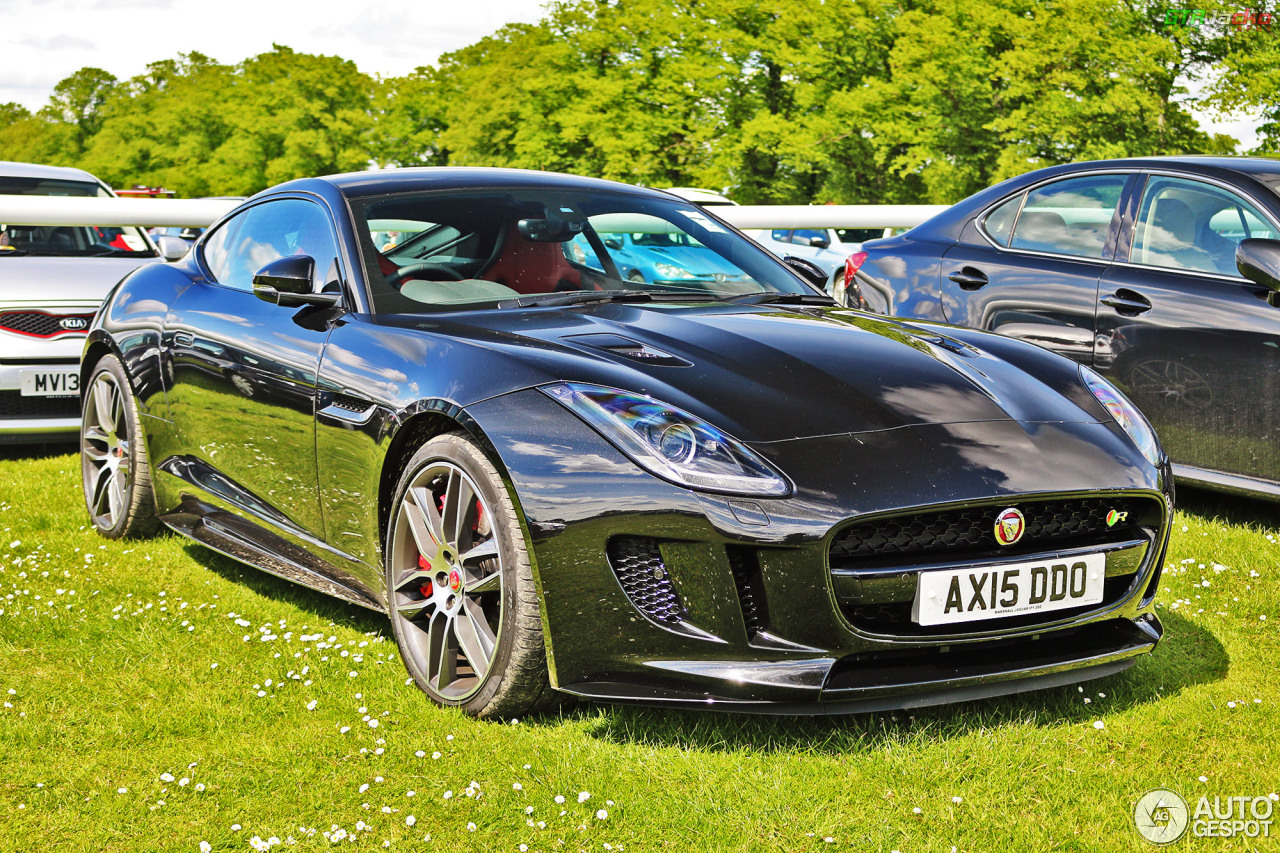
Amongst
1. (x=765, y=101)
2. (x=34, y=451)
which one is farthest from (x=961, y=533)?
(x=765, y=101)

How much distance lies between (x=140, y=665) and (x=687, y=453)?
1.98 metres

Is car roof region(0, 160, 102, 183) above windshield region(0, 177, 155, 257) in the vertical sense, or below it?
above

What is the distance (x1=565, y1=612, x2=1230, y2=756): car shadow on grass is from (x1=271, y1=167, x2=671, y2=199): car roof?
1918 mm

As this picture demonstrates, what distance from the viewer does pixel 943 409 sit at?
326 cm

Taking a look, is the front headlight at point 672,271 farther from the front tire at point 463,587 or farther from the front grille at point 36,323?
the front grille at point 36,323

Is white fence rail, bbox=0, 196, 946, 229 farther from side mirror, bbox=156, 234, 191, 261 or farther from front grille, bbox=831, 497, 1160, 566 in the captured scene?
front grille, bbox=831, 497, 1160, 566

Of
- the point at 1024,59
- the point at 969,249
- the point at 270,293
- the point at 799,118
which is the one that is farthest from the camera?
the point at 799,118

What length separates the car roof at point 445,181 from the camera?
Result: 14.3ft

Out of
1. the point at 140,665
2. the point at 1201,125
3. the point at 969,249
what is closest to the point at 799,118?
the point at 1201,125

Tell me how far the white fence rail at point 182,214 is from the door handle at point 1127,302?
2298 mm

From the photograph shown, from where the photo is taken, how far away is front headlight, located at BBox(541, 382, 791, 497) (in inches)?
114

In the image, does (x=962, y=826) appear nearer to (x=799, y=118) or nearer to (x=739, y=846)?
(x=739, y=846)

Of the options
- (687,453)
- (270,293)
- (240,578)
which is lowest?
(240,578)

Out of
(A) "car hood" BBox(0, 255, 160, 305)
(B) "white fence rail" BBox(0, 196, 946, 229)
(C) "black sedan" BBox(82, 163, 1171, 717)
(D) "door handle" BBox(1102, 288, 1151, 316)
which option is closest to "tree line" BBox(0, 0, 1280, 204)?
(B) "white fence rail" BBox(0, 196, 946, 229)
